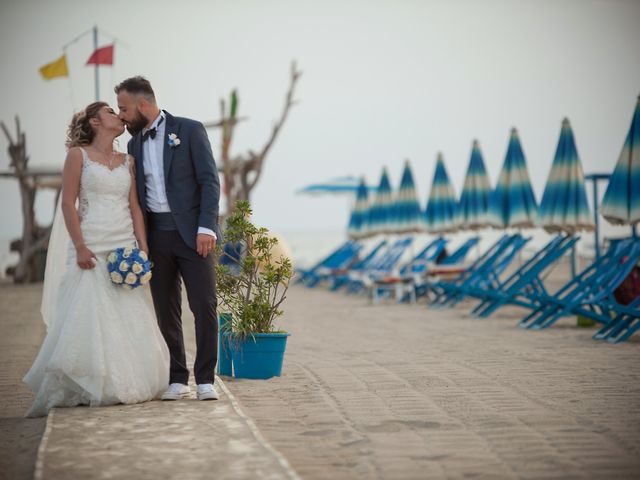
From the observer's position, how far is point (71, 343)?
473 cm

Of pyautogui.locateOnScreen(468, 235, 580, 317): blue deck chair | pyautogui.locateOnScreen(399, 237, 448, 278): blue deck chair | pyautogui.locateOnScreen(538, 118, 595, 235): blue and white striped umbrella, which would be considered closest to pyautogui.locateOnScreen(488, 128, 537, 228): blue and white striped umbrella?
pyautogui.locateOnScreen(468, 235, 580, 317): blue deck chair

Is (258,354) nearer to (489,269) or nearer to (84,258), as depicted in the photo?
(84,258)

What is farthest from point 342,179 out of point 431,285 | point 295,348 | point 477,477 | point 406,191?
point 477,477

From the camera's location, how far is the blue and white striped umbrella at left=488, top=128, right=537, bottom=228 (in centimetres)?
1266

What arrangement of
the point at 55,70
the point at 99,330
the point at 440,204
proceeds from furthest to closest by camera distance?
the point at 55,70, the point at 440,204, the point at 99,330

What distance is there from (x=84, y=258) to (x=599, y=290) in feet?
20.3

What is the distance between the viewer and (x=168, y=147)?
4957 millimetres

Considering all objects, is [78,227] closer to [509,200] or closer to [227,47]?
[509,200]

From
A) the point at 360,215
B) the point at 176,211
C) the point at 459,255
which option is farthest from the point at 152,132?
the point at 360,215

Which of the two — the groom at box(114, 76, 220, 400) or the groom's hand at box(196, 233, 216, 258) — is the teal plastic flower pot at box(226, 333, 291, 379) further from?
the groom's hand at box(196, 233, 216, 258)

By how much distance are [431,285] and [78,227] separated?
33.1 ft

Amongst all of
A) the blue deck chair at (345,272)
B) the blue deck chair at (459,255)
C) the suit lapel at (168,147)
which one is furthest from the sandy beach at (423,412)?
the blue deck chair at (345,272)

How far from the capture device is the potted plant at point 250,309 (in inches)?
231

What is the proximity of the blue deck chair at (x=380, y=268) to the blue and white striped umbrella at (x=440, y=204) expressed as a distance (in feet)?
4.42
